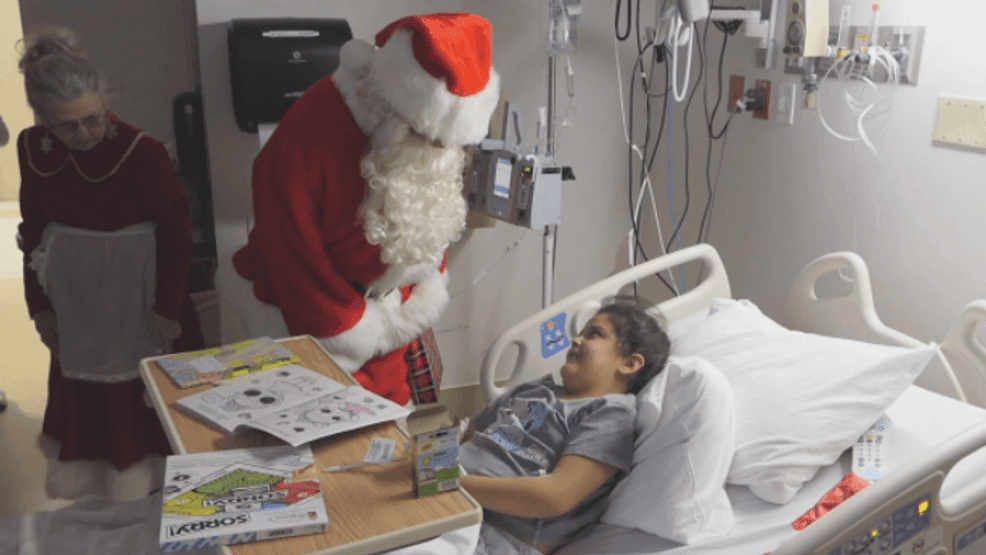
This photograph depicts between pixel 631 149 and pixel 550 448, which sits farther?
pixel 631 149

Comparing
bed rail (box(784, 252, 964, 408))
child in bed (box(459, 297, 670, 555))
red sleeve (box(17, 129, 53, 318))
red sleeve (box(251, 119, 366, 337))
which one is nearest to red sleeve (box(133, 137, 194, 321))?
red sleeve (box(17, 129, 53, 318))

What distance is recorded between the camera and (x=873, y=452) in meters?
1.96

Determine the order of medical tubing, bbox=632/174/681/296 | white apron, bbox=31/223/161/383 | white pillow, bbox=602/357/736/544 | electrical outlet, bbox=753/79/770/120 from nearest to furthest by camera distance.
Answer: white pillow, bbox=602/357/736/544
white apron, bbox=31/223/161/383
electrical outlet, bbox=753/79/770/120
medical tubing, bbox=632/174/681/296

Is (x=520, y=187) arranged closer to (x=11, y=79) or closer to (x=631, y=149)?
(x=631, y=149)

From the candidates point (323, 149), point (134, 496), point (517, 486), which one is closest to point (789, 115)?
point (323, 149)

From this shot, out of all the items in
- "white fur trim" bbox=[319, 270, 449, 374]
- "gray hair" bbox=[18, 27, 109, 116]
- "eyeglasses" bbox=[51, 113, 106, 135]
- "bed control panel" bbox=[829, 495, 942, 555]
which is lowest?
"bed control panel" bbox=[829, 495, 942, 555]

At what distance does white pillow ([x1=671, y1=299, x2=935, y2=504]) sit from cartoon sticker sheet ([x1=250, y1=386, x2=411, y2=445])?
2.79ft

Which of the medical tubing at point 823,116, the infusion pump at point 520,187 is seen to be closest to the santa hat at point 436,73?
the infusion pump at point 520,187

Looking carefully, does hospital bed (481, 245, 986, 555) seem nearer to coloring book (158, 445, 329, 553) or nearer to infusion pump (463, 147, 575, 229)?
infusion pump (463, 147, 575, 229)

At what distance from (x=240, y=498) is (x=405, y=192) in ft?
3.51

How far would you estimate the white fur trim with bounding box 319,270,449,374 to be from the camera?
7.39 ft

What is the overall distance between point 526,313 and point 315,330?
58.0 inches

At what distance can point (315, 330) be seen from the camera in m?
2.23

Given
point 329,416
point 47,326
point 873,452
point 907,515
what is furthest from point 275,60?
point 907,515
